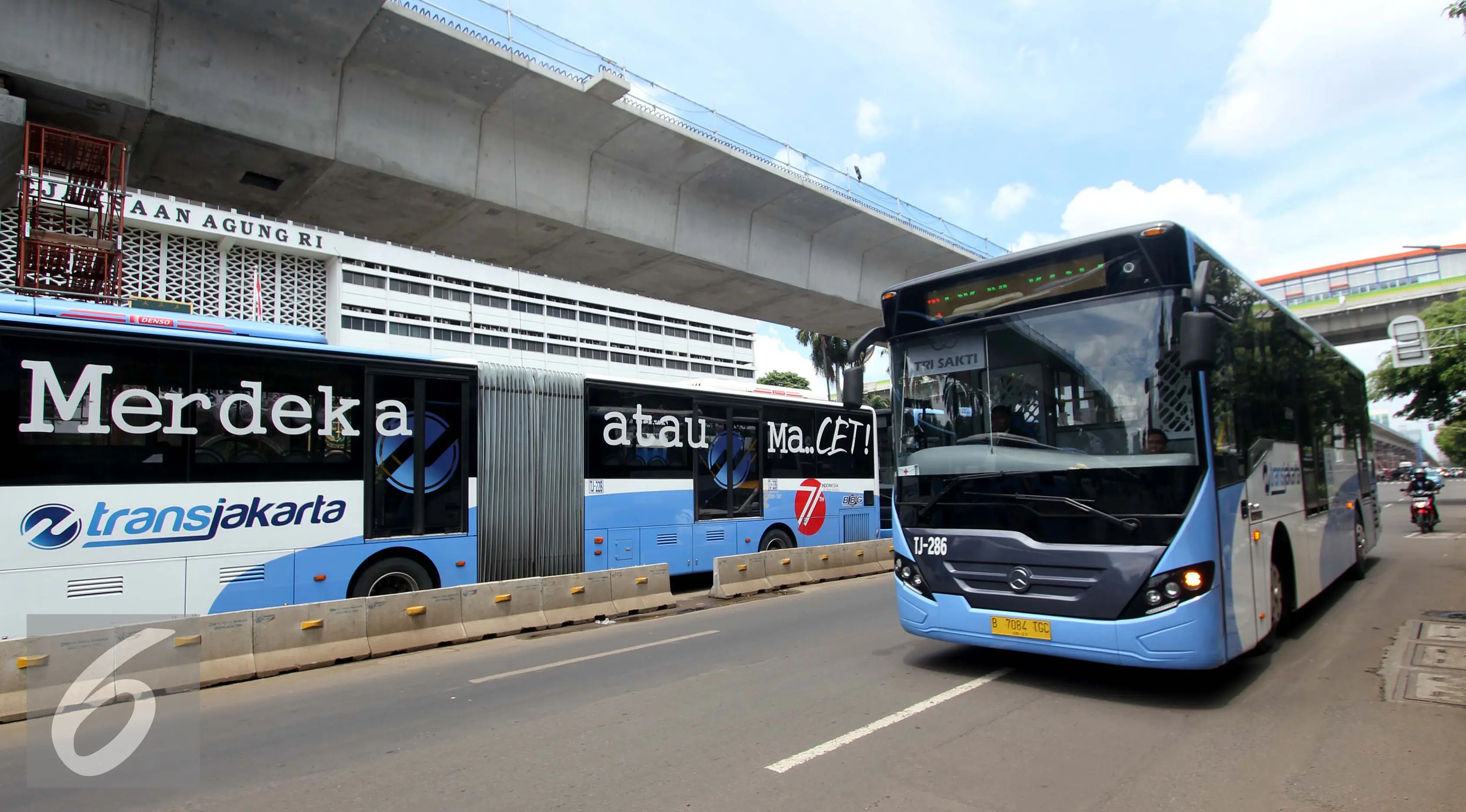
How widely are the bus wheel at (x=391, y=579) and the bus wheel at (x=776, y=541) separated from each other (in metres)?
5.98

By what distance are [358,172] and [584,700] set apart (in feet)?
29.3

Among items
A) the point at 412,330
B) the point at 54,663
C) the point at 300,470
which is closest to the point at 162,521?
the point at 300,470

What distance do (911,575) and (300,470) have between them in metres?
6.71

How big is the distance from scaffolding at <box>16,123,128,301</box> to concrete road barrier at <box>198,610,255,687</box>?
490 cm

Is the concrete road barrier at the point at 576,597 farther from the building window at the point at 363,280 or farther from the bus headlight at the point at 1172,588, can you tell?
the building window at the point at 363,280

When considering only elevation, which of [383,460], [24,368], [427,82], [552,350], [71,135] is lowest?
[383,460]

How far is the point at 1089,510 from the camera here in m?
5.63

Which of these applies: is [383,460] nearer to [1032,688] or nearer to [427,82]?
[427,82]

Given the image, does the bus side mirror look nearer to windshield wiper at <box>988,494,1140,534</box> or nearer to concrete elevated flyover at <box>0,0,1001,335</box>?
windshield wiper at <box>988,494,1140,534</box>

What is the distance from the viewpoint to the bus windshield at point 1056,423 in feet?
18.1

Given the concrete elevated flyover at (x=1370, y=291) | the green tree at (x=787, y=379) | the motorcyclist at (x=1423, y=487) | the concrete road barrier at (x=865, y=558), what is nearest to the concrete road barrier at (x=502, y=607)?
the concrete road barrier at (x=865, y=558)

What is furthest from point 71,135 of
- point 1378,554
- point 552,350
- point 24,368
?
point 552,350

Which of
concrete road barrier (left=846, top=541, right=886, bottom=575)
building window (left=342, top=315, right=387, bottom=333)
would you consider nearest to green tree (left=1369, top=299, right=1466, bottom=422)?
concrete road barrier (left=846, top=541, right=886, bottom=575)

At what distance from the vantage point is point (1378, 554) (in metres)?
15.5
